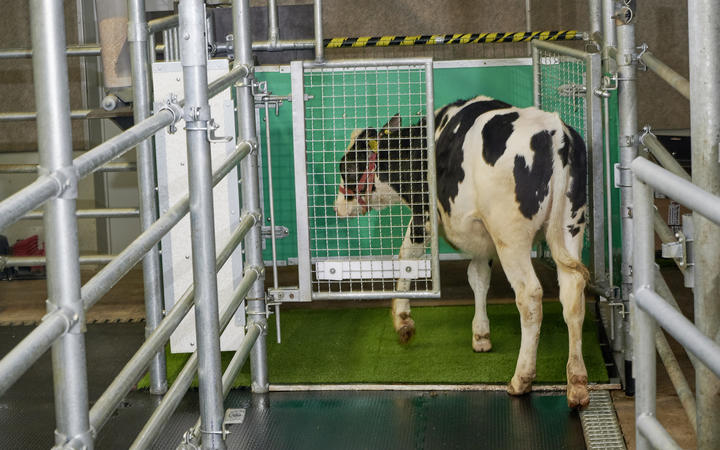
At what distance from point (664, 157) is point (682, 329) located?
1492mm

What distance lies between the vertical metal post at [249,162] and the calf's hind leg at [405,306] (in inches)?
34.4

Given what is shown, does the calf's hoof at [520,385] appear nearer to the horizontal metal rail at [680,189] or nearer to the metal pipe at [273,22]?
the horizontal metal rail at [680,189]

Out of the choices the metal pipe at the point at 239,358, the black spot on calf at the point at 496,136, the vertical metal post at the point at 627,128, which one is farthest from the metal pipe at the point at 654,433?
the black spot on calf at the point at 496,136

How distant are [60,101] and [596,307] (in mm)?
3832

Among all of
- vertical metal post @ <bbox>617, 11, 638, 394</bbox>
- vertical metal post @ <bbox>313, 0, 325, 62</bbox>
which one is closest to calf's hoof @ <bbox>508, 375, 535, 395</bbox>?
vertical metal post @ <bbox>617, 11, 638, 394</bbox>

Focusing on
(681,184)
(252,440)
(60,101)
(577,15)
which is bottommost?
(252,440)

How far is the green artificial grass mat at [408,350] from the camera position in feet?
14.1

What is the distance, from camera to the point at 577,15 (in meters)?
7.90

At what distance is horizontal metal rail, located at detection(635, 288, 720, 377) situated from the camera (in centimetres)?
166

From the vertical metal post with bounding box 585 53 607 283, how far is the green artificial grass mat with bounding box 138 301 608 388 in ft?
1.51

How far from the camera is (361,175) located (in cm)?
478

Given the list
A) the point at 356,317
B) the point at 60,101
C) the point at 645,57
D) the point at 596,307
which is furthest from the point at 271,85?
the point at 60,101

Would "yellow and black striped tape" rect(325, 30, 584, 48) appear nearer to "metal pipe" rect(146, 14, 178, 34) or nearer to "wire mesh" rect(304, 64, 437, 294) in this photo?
"wire mesh" rect(304, 64, 437, 294)

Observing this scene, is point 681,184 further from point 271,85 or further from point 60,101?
point 271,85
